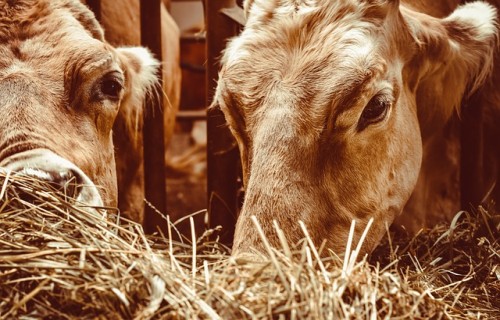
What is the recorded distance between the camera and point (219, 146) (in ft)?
11.9

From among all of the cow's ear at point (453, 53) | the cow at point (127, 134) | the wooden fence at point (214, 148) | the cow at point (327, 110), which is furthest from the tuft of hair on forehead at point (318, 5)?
the cow at point (127, 134)

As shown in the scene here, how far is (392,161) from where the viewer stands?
9.05 ft

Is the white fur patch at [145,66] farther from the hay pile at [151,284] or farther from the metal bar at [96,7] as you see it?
the hay pile at [151,284]

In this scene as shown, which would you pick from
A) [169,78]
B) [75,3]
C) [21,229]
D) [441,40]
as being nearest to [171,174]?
[169,78]

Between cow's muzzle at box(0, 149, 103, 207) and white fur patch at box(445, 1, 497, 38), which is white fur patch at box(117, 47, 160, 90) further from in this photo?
white fur patch at box(445, 1, 497, 38)

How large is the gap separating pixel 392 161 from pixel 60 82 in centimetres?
134

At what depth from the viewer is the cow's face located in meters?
2.58

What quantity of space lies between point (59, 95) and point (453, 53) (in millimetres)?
1625

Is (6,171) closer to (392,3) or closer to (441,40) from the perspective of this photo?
(392,3)

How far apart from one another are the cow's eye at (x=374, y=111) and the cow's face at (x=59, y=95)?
974 millimetres

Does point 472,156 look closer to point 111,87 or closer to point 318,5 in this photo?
point 318,5

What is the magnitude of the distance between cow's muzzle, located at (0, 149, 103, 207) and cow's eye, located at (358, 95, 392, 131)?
38.3 inches

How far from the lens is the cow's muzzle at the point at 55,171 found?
2406 millimetres

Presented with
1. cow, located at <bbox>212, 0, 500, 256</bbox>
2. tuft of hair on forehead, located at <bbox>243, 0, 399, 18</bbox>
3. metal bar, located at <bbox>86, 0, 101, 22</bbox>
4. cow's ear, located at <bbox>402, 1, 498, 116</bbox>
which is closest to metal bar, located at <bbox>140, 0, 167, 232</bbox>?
metal bar, located at <bbox>86, 0, 101, 22</bbox>
